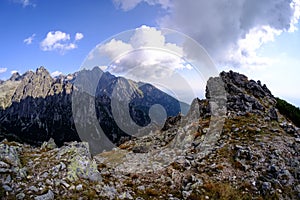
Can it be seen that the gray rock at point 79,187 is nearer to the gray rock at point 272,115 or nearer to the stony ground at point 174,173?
the stony ground at point 174,173

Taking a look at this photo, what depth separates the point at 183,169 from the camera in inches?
997

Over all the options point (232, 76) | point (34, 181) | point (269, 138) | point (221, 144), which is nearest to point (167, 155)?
point (221, 144)

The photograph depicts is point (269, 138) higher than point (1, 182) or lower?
higher

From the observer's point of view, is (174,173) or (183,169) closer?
(174,173)

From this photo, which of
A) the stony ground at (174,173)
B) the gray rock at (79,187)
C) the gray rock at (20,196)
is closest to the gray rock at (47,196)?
the stony ground at (174,173)

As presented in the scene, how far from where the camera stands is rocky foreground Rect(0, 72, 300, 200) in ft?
59.7

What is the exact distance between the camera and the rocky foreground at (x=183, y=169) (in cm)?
1820

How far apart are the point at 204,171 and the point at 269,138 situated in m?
9.51

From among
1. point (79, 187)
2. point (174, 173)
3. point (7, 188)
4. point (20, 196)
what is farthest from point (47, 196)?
point (174, 173)

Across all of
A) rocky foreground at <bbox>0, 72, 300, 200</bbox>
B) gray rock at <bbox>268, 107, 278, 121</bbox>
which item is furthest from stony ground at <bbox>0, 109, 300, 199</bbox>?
gray rock at <bbox>268, 107, 278, 121</bbox>

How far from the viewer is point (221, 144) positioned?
96.4ft

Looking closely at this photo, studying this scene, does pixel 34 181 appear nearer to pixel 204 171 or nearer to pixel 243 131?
pixel 204 171

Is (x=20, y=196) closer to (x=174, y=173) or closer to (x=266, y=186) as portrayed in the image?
(x=174, y=173)

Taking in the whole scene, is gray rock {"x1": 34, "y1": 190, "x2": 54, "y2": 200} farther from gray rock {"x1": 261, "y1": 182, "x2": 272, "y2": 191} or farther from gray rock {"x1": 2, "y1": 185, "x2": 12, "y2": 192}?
gray rock {"x1": 261, "y1": 182, "x2": 272, "y2": 191}
